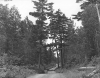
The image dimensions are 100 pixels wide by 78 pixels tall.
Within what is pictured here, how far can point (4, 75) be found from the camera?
13.2 metres

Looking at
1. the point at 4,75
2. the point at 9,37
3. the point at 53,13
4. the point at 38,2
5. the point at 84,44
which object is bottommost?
the point at 4,75

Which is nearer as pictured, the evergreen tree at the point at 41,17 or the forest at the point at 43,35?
the forest at the point at 43,35

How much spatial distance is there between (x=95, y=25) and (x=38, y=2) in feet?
50.8

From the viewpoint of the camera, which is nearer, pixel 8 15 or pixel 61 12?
pixel 61 12


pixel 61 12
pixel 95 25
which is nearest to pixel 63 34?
pixel 61 12

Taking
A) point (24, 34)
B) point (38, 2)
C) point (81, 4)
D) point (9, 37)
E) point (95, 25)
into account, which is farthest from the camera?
point (24, 34)

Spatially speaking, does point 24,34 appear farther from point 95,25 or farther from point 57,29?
point 95,25

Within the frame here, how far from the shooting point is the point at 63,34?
113 ft

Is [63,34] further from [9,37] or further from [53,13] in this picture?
[9,37]

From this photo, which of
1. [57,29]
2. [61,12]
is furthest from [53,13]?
[57,29]

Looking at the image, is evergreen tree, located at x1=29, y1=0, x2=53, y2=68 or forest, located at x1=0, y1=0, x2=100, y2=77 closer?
forest, located at x1=0, y1=0, x2=100, y2=77

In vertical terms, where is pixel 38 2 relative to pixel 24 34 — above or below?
above

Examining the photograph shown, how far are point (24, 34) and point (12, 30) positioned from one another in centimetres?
515

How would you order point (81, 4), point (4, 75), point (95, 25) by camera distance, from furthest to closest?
point (81, 4), point (95, 25), point (4, 75)
